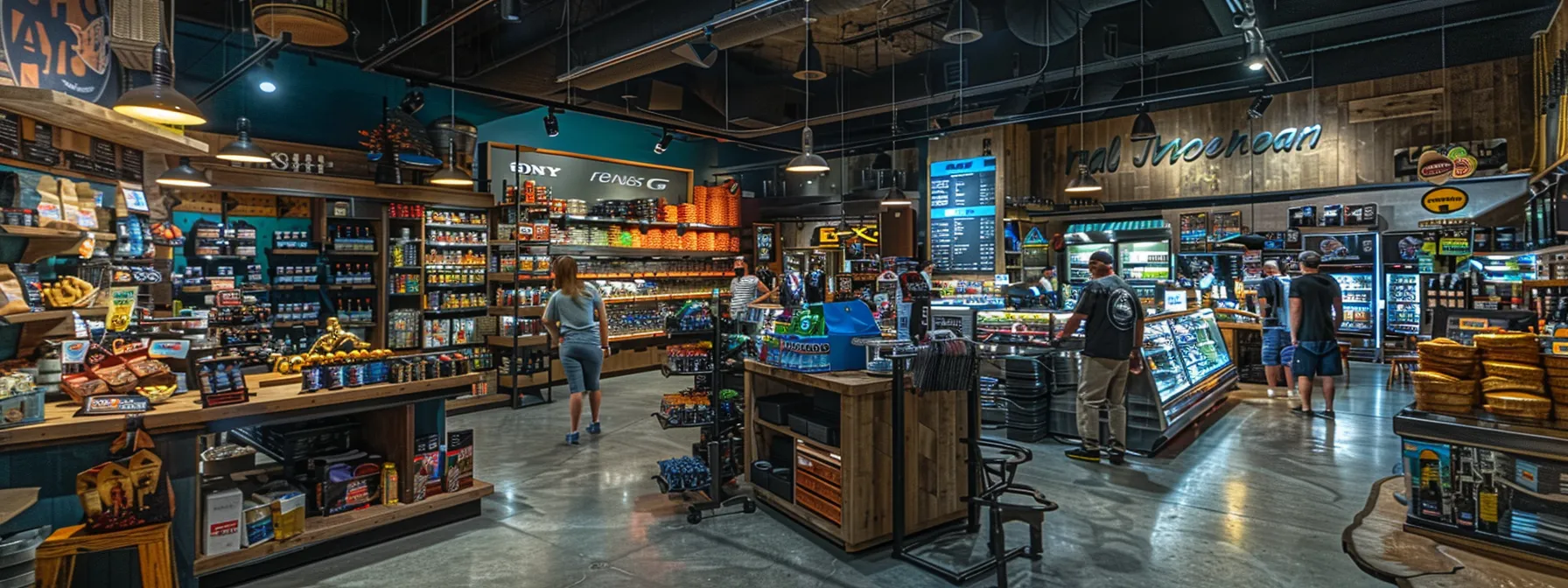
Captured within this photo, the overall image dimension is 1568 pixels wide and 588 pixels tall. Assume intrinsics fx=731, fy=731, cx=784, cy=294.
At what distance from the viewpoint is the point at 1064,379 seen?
6.27 meters

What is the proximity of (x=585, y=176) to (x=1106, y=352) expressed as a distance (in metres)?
7.63

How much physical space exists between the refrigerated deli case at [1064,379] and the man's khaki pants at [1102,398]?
216 millimetres

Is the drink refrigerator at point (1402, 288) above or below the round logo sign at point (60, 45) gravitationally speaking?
below

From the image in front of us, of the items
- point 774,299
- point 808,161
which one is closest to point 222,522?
point 808,161

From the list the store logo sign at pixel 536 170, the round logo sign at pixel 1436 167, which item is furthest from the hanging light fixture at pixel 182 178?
the round logo sign at pixel 1436 167

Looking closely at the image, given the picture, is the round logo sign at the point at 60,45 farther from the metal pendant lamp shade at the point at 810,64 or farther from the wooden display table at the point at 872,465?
the metal pendant lamp shade at the point at 810,64

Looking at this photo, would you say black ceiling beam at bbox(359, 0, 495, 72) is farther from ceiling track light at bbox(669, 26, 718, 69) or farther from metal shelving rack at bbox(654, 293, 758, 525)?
metal shelving rack at bbox(654, 293, 758, 525)

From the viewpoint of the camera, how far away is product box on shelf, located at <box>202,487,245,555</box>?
11.3 ft

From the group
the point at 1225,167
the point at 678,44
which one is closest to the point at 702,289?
the point at 678,44

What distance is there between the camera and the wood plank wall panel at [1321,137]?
29.4 ft

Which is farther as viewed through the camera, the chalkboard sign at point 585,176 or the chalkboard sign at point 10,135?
the chalkboard sign at point 585,176

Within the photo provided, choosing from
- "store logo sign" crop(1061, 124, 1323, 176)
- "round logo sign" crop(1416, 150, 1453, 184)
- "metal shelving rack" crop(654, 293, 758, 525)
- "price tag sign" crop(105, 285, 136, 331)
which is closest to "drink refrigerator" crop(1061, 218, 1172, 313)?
"store logo sign" crop(1061, 124, 1323, 176)

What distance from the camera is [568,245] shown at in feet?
32.4

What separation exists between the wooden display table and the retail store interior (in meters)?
0.03
